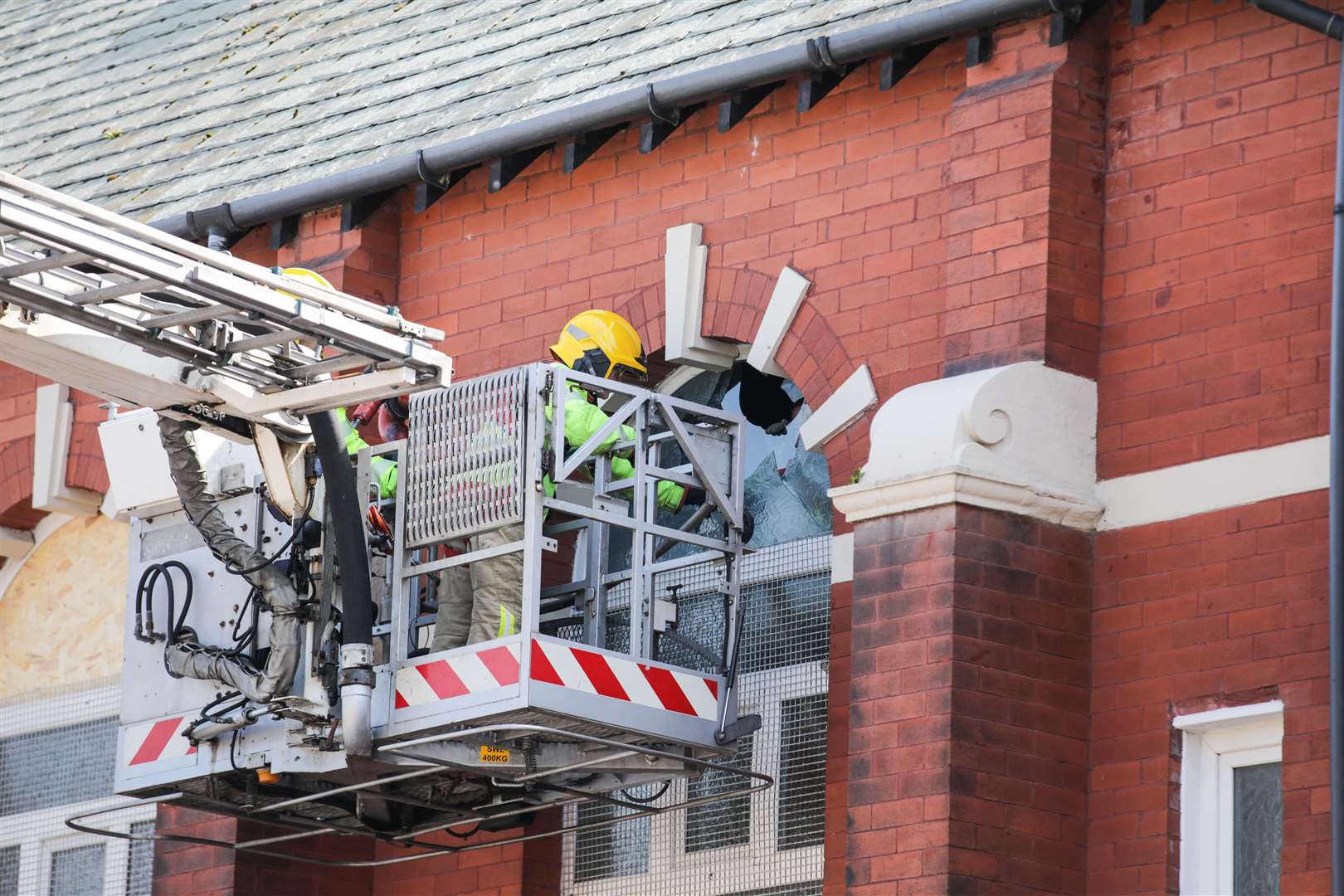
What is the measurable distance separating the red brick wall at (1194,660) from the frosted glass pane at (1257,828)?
0.26 meters

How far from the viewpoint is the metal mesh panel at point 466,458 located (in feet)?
40.9

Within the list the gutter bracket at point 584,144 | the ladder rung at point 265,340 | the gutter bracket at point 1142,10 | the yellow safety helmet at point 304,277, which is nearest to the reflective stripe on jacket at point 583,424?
the yellow safety helmet at point 304,277

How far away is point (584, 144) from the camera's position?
14.9 metres

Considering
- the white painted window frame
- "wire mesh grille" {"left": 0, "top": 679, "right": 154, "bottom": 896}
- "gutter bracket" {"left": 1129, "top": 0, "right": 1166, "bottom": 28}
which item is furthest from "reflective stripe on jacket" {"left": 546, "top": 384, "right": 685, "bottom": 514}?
"wire mesh grille" {"left": 0, "top": 679, "right": 154, "bottom": 896}

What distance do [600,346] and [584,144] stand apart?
1.73 metres

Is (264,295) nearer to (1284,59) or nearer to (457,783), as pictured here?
(457,783)

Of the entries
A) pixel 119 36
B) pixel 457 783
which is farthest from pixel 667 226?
pixel 119 36

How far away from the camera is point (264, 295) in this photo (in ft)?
38.4

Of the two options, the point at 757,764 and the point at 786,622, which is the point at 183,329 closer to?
the point at 786,622

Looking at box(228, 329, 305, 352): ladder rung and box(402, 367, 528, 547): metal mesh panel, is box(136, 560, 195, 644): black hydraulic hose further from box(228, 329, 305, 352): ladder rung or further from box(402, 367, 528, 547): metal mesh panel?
box(228, 329, 305, 352): ladder rung

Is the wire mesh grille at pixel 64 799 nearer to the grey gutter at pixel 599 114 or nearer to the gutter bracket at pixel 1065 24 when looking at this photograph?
the grey gutter at pixel 599 114

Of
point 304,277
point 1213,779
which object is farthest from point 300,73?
point 1213,779

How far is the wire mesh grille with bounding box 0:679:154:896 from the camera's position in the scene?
1653cm

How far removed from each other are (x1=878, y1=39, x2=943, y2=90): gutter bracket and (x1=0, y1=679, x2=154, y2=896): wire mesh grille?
614 cm
